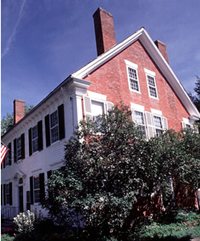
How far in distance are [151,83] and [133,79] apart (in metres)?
1.85

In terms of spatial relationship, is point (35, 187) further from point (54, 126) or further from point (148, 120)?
point (148, 120)

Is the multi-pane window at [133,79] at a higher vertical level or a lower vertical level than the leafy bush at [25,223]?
higher

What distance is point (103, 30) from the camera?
15.0 meters

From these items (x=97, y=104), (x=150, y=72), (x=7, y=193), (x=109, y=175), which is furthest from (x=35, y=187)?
(x=150, y=72)

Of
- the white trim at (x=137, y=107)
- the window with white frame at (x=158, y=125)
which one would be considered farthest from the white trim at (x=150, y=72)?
the window with white frame at (x=158, y=125)

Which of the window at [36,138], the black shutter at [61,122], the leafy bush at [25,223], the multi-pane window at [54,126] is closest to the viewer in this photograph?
the leafy bush at [25,223]

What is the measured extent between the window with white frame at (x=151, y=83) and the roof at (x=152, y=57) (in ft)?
4.38

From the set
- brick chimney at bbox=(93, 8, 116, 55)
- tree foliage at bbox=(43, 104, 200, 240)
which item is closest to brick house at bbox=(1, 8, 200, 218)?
brick chimney at bbox=(93, 8, 116, 55)

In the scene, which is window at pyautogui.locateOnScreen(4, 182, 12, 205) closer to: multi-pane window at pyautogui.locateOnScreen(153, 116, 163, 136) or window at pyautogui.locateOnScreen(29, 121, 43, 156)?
window at pyautogui.locateOnScreen(29, 121, 43, 156)

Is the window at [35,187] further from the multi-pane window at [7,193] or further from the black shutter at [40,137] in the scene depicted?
the multi-pane window at [7,193]

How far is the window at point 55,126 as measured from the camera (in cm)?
1225

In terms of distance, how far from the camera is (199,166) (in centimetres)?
1055

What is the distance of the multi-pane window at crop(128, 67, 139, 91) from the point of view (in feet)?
48.9

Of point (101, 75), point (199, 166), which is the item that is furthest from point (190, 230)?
point (101, 75)
